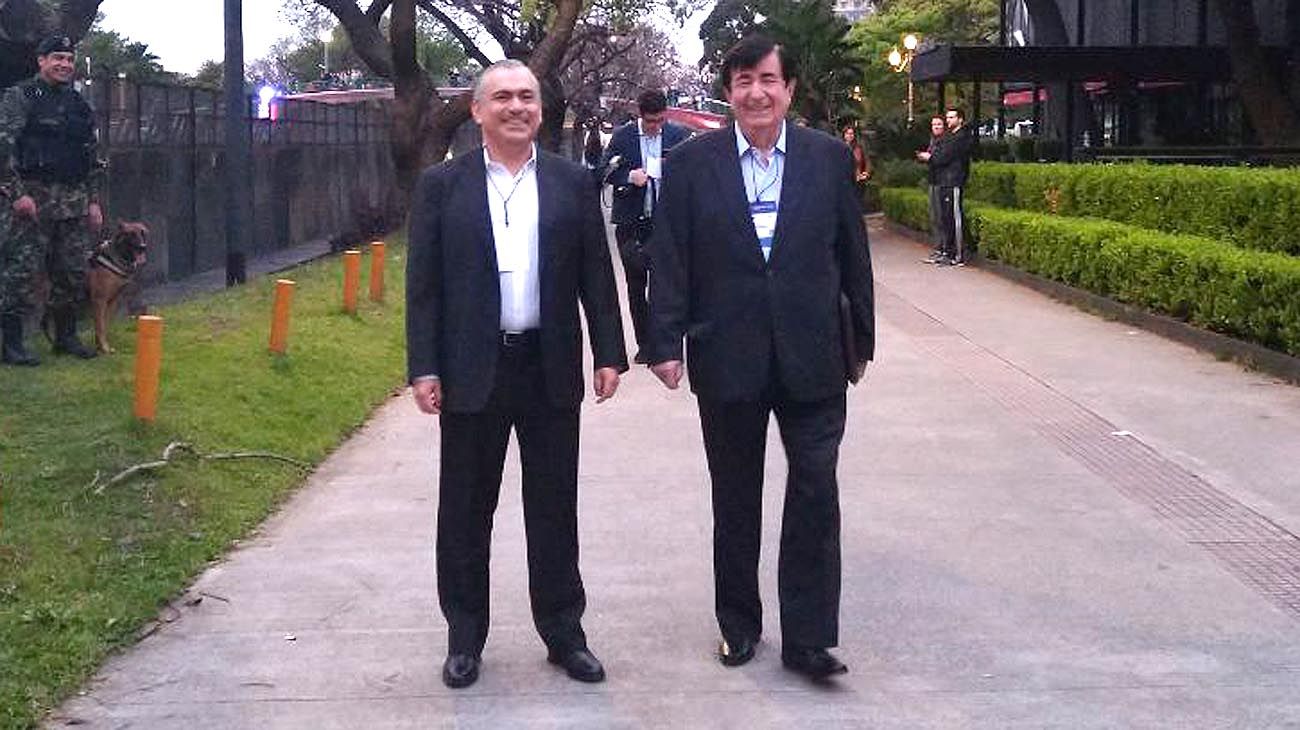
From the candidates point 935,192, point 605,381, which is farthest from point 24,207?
point 935,192

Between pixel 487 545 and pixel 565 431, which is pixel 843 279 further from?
pixel 487 545

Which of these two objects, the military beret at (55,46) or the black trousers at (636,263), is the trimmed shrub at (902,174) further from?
the military beret at (55,46)

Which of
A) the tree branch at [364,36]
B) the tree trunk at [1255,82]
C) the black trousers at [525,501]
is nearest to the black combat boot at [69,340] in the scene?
the black trousers at [525,501]

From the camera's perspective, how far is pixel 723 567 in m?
5.90

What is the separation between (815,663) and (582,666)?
2.25 ft

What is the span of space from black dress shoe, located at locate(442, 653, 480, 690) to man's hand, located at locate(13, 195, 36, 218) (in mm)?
5721

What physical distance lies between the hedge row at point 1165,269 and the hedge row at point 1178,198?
0.33m

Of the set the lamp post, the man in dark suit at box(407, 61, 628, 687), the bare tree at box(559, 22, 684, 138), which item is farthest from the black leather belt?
the bare tree at box(559, 22, 684, 138)

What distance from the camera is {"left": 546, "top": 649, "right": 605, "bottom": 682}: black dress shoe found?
5.78 m

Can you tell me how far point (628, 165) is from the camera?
1141 centimetres

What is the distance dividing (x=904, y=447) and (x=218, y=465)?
3.45 m

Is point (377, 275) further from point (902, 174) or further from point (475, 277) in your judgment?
point (902, 174)

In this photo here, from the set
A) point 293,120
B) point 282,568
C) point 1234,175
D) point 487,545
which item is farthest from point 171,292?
point 487,545

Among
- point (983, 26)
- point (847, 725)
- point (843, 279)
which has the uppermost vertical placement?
point (983, 26)
